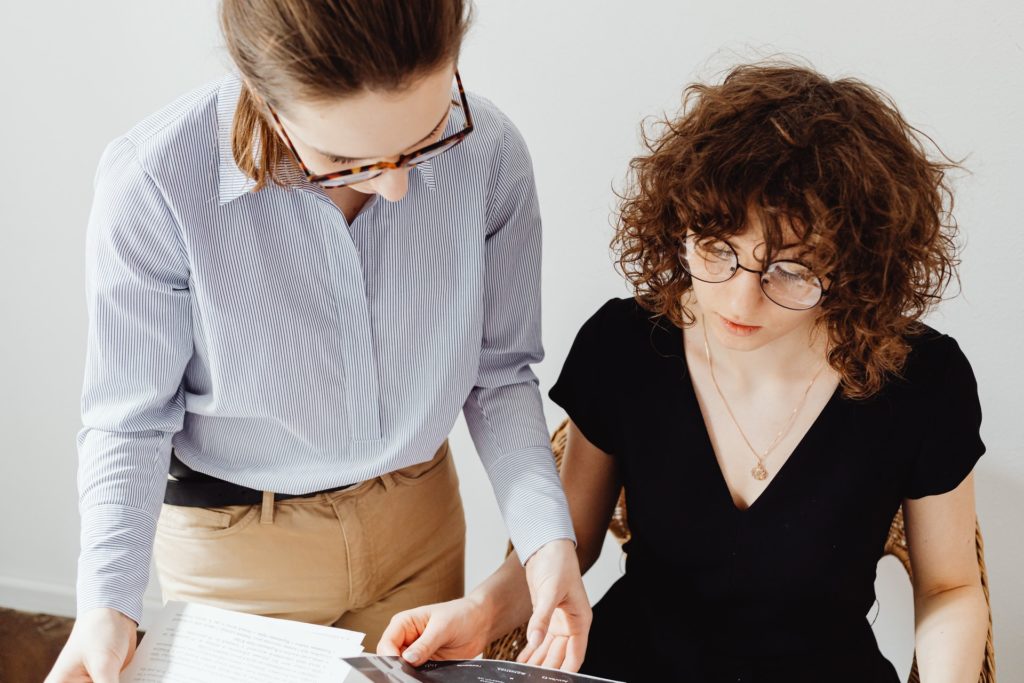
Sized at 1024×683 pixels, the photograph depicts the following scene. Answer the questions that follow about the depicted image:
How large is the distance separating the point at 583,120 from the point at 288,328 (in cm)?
82

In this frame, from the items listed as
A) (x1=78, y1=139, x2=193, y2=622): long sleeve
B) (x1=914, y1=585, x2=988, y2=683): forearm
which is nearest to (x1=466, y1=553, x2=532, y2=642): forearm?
(x1=78, y1=139, x2=193, y2=622): long sleeve

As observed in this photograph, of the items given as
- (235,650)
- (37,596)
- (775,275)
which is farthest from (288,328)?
(37,596)

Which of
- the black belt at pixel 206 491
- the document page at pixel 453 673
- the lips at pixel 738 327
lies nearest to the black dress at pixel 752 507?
the lips at pixel 738 327

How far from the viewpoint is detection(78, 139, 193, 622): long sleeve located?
1.19 meters

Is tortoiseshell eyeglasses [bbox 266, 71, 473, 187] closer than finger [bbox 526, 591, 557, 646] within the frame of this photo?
Yes

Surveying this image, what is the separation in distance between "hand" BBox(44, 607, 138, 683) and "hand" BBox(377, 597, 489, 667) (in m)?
0.32

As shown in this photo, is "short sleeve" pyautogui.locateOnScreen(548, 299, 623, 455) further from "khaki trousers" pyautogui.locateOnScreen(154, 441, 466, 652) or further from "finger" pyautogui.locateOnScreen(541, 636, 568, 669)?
"finger" pyautogui.locateOnScreen(541, 636, 568, 669)

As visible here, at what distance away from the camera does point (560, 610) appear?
1353 mm

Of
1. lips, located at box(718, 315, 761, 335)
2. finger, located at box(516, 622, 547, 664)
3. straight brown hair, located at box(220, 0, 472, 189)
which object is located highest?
straight brown hair, located at box(220, 0, 472, 189)

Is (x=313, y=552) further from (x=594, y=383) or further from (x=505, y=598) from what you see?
(x=594, y=383)

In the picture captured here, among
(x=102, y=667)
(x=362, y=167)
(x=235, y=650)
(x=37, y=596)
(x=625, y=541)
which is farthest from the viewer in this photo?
(x=37, y=596)

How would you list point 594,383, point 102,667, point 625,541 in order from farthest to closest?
point 625,541, point 594,383, point 102,667

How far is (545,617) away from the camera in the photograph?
4.24 ft

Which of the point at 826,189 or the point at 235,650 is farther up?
the point at 826,189
